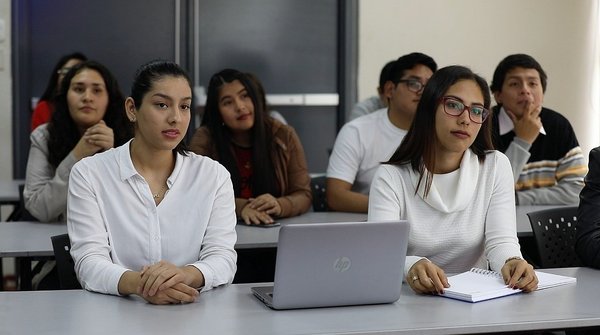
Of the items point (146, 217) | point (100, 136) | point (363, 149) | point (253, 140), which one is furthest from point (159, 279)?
point (363, 149)

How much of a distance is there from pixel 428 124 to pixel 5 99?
3.62 metres

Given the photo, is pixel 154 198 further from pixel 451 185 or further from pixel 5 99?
pixel 5 99

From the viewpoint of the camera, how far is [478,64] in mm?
6371

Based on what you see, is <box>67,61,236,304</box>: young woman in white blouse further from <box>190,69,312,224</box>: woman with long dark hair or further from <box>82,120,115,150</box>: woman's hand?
<box>190,69,312,224</box>: woman with long dark hair

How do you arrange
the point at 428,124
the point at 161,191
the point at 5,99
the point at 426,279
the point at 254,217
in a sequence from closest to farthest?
the point at 426,279 < the point at 161,191 < the point at 428,124 < the point at 254,217 < the point at 5,99

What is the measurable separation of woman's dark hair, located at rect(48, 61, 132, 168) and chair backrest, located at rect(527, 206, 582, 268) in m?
1.74

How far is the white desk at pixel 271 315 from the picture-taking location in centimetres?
205

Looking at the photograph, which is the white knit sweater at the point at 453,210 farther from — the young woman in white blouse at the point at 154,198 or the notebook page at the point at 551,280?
the young woman in white blouse at the point at 154,198

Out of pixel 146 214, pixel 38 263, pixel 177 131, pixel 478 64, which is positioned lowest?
pixel 38 263

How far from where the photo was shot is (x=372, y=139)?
4148 millimetres

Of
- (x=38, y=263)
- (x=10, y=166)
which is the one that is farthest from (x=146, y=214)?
(x=10, y=166)

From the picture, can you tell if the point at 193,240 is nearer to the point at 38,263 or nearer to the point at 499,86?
the point at 38,263

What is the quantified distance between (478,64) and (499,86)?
2010mm

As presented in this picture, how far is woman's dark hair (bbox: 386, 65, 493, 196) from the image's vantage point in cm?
281
